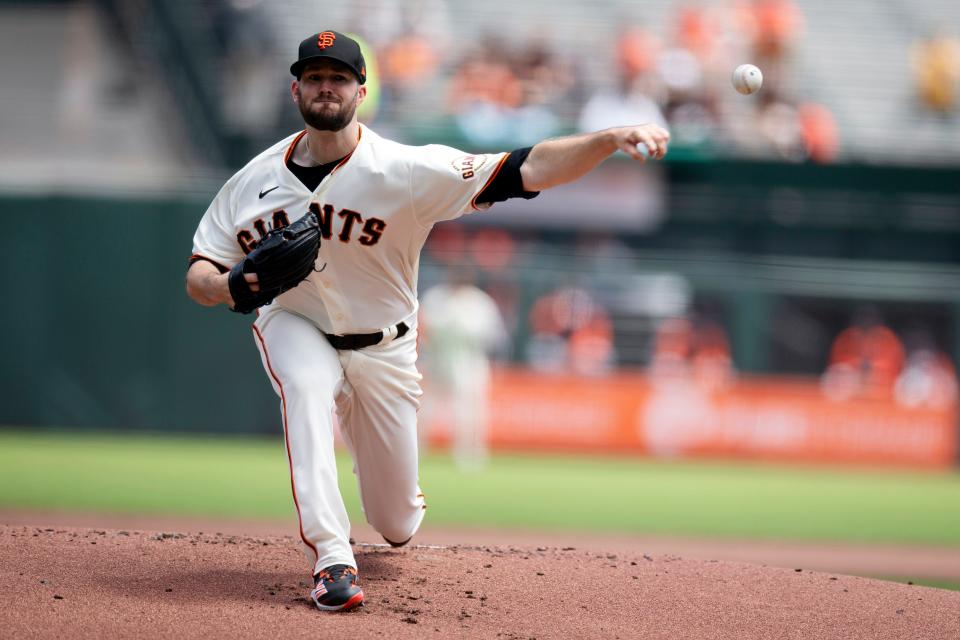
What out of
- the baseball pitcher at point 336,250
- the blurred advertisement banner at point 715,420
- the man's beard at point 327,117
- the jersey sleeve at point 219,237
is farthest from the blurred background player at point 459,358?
the man's beard at point 327,117

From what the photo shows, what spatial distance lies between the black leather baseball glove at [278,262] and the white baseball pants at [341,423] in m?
0.39

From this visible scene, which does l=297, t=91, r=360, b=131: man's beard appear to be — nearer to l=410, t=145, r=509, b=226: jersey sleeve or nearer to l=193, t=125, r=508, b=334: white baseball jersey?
l=193, t=125, r=508, b=334: white baseball jersey

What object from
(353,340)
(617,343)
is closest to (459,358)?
(617,343)

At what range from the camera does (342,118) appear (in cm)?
457

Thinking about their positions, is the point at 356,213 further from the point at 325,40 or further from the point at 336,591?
the point at 336,591

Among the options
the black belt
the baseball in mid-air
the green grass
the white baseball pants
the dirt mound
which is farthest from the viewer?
the green grass

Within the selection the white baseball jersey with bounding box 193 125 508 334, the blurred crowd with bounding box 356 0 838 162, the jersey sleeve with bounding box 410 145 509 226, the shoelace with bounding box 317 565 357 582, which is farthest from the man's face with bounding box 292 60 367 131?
the blurred crowd with bounding box 356 0 838 162

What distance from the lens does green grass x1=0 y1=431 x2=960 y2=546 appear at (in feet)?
30.2

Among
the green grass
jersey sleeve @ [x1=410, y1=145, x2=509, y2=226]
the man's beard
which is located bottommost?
the green grass

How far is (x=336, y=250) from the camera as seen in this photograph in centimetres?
472

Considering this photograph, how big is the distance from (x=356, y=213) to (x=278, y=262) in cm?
49

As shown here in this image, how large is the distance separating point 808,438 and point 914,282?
2.32 meters

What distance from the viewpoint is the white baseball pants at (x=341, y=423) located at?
4.47 metres

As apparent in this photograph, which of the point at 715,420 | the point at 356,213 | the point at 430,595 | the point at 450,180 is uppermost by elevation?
the point at 450,180
